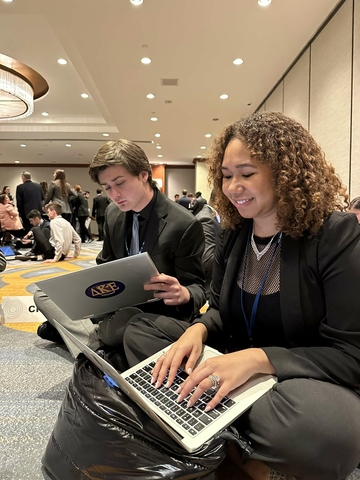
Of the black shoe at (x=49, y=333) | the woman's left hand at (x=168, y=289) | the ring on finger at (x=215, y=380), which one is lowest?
the black shoe at (x=49, y=333)

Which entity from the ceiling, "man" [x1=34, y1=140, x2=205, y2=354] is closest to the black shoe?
"man" [x1=34, y1=140, x2=205, y2=354]

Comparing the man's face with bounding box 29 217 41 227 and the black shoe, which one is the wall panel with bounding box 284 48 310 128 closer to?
the black shoe

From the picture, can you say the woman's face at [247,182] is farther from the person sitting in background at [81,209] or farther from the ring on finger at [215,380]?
the person sitting in background at [81,209]

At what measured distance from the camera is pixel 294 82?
4520 mm

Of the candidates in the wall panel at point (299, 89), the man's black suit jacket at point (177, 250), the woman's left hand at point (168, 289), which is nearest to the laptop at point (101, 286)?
the woman's left hand at point (168, 289)

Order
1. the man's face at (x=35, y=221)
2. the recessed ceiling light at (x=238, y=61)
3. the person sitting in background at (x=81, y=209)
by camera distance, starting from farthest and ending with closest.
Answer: the person sitting in background at (x=81, y=209), the man's face at (x=35, y=221), the recessed ceiling light at (x=238, y=61)

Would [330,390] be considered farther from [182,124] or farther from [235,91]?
[182,124]

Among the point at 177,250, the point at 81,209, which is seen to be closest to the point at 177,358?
the point at 177,250

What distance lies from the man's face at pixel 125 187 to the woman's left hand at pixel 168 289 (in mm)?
399

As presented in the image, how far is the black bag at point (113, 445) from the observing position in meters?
0.64

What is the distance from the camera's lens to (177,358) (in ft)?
2.73

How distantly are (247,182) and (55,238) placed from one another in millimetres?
4628

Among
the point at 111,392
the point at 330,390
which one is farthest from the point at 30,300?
the point at 330,390

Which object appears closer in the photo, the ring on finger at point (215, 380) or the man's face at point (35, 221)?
the ring on finger at point (215, 380)
